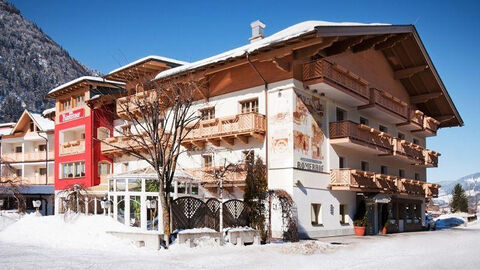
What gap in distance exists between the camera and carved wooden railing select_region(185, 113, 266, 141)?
83.7 feet

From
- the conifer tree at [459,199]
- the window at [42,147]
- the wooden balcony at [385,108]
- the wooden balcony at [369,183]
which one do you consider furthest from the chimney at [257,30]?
the conifer tree at [459,199]

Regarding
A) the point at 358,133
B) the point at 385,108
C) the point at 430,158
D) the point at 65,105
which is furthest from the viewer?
the point at 65,105

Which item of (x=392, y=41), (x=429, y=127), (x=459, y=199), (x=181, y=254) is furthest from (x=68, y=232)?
(x=459, y=199)

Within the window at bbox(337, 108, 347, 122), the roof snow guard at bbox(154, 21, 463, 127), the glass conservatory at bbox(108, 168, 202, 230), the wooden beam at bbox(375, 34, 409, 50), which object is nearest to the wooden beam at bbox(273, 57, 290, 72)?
the roof snow guard at bbox(154, 21, 463, 127)

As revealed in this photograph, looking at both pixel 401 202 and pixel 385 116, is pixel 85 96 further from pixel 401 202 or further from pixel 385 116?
pixel 401 202

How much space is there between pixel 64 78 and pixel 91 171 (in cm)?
12305

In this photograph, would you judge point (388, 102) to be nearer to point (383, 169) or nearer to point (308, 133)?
point (383, 169)

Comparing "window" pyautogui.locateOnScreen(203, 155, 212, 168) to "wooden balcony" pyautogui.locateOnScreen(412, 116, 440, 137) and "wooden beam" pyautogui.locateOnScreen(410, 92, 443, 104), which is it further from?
"wooden beam" pyautogui.locateOnScreen(410, 92, 443, 104)

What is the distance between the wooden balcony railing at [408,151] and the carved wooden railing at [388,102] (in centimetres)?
188

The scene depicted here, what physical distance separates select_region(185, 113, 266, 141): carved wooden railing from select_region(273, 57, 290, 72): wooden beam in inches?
106

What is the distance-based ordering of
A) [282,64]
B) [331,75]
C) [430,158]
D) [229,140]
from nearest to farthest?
[282,64] → [331,75] → [229,140] → [430,158]

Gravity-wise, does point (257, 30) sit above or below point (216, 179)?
above

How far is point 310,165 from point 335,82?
4.49 m

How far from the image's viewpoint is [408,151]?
3525 cm
